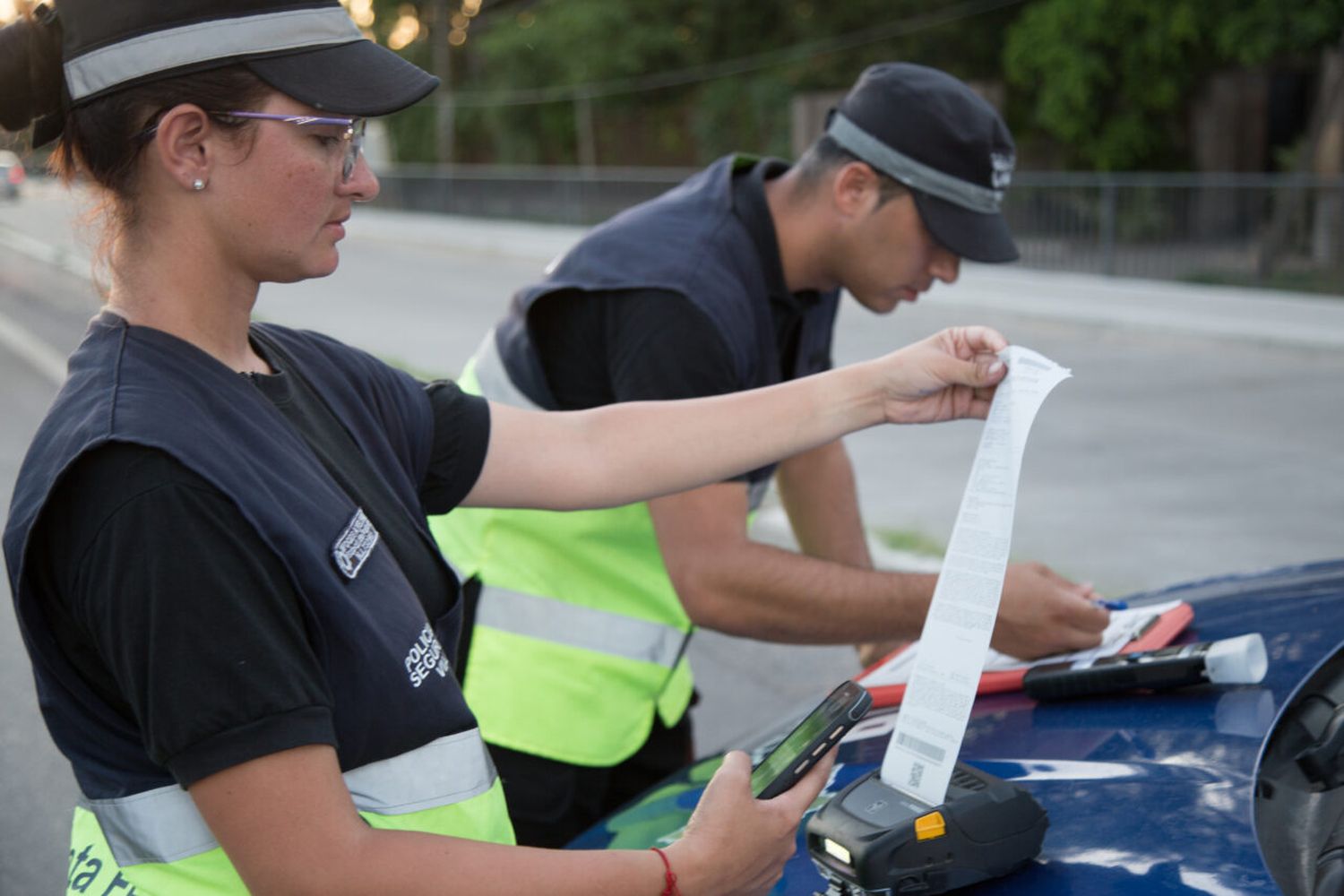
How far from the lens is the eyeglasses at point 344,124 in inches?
59.1

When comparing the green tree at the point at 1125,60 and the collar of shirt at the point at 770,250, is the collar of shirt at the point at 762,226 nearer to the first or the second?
the collar of shirt at the point at 770,250

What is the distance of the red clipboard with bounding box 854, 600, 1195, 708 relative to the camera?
218 centimetres

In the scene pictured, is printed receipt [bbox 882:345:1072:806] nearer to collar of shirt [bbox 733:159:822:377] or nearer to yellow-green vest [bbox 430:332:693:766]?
yellow-green vest [bbox 430:332:693:766]

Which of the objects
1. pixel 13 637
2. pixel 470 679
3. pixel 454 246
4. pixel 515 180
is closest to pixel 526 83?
pixel 515 180

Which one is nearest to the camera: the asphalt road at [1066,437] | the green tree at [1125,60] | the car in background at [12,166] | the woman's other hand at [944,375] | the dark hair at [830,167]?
the car in background at [12,166]

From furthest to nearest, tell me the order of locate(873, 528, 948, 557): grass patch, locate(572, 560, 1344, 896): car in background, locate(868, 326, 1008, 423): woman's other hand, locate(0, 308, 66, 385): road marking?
locate(0, 308, 66, 385): road marking < locate(873, 528, 948, 557): grass patch < locate(868, 326, 1008, 423): woman's other hand < locate(572, 560, 1344, 896): car in background

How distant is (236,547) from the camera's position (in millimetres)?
1336

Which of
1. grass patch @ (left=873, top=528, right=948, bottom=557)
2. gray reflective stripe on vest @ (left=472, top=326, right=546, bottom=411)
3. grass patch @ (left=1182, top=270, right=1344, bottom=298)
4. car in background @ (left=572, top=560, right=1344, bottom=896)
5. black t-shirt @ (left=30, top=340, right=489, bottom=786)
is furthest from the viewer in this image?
grass patch @ (left=1182, top=270, right=1344, bottom=298)

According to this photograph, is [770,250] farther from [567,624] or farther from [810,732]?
[810,732]

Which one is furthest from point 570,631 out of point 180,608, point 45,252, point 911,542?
point 45,252

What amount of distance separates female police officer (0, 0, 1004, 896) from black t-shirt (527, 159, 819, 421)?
2.83ft

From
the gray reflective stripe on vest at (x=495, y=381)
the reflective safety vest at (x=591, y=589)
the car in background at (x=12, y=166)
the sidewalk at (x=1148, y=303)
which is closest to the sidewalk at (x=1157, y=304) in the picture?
the sidewalk at (x=1148, y=303)

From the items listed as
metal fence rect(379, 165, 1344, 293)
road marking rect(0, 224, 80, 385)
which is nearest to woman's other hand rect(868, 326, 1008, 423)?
road marking rect(0, 224, 80, 385)

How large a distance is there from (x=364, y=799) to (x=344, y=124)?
706mm
